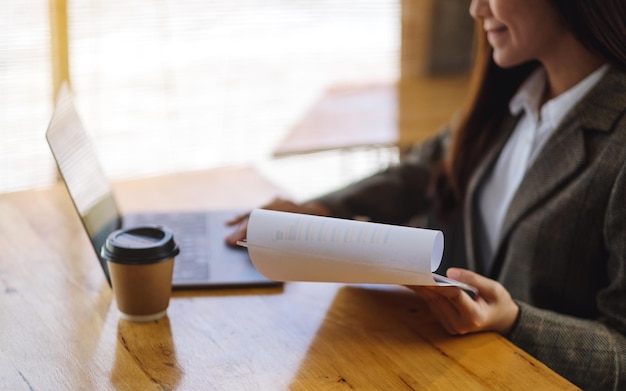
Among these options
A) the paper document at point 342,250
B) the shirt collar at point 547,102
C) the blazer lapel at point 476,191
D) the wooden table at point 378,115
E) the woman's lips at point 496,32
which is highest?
the woman's lips at point 496,32

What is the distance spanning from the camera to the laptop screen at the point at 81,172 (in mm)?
1198

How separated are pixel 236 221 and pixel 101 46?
132 cm

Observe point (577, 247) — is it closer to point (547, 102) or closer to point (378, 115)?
point (547, 102)

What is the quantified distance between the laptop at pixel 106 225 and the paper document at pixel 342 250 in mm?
168

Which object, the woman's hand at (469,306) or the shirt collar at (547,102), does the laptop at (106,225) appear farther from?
the shirt collar at (547,102)

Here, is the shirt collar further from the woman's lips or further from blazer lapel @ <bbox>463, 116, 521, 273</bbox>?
the woman's lips

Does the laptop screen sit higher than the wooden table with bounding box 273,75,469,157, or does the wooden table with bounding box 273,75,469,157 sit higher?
the laptop screen

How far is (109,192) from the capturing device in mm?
1400

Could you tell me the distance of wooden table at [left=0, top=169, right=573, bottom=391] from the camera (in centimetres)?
103

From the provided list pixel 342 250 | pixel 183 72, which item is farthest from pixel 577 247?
pixel 183 72

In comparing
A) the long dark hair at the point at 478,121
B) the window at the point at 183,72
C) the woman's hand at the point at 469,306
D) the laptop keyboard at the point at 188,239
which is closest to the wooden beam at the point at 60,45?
the window at the point at 183,72

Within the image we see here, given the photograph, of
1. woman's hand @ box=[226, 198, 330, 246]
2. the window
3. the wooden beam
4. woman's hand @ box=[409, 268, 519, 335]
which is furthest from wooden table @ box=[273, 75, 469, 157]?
woman's hand @ box=[409, 268, 519, 335]

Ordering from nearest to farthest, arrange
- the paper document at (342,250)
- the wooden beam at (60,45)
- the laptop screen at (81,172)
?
the paper document at (342,250), the laptop screen at (81,172), the wooden beam at (60,45)

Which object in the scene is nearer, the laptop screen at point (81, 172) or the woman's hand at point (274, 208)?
the laptop screen at point (81, 172)
